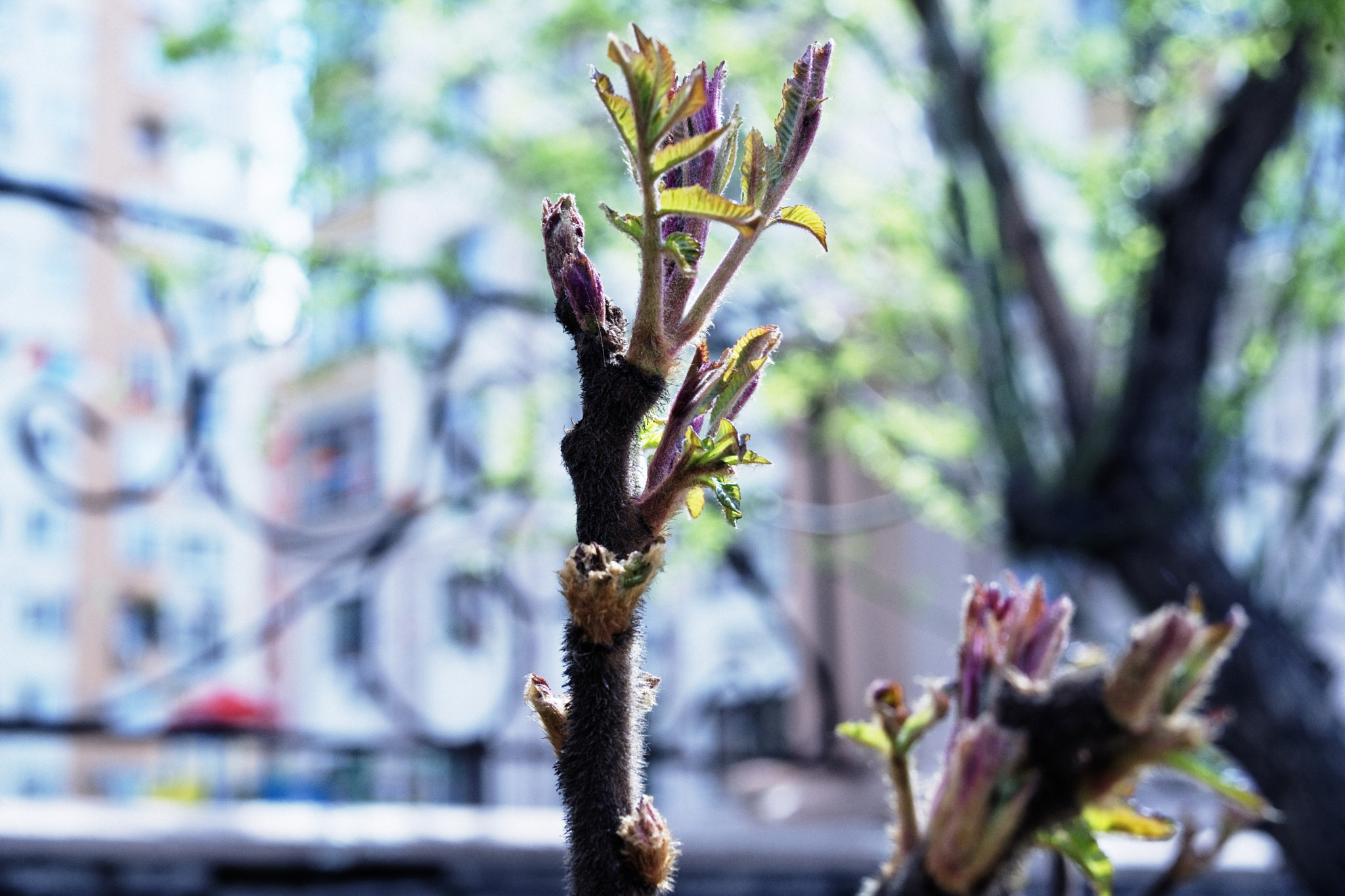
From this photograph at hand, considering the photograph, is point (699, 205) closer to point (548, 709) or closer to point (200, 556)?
point (548, 709)

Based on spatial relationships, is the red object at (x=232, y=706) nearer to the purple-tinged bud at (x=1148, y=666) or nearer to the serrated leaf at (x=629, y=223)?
the serrated leaf at (x=629, y=223)

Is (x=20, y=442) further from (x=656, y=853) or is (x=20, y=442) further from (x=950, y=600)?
(x=950, y=600)

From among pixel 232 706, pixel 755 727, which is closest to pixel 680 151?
pixel 755 727

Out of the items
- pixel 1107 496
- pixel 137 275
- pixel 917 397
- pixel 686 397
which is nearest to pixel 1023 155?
pixel 917 397

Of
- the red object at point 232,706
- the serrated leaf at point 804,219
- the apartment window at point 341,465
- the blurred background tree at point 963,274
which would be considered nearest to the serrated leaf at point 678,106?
the serrated leaf at point 804,219

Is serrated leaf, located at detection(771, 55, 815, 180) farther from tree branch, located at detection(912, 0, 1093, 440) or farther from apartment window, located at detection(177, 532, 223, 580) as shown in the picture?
apartment window, located at detection(177, 532, 223, 580)

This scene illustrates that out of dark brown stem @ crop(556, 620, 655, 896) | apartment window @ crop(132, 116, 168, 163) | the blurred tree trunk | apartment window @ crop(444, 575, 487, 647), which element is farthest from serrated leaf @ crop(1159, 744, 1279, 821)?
apartment window @ crop(132, 116, 168, 163)
